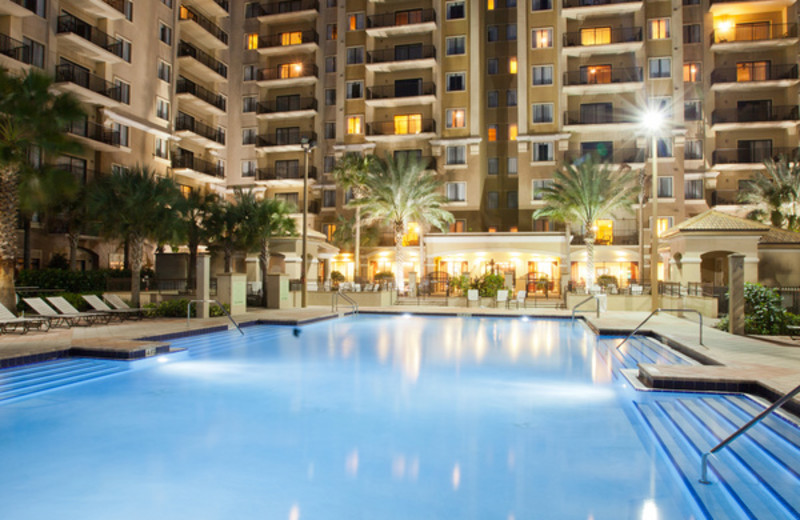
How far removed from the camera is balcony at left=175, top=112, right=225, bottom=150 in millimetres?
39406

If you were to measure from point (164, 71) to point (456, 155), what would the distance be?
71.6 ft

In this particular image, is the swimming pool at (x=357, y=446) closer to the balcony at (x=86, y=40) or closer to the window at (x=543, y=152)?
the balcony at (x=86, y=40)

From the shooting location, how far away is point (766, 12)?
38375 mm

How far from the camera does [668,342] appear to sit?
1374 centimetres

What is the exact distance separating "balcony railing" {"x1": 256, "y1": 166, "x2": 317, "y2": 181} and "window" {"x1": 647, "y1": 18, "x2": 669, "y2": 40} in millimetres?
26872

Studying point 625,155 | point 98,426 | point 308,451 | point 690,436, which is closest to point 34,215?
point 98,426

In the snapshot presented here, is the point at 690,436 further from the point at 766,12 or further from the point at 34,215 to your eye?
the point at 766,12

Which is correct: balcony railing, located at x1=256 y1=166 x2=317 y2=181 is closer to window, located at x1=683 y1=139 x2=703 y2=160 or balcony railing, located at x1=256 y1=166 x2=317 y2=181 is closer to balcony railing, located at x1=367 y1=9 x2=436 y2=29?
balcony railing, located at x1=367 y1=9 x2=436 y2=29

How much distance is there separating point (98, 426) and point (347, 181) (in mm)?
31344

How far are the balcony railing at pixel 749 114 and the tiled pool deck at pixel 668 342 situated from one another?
25.8 meters

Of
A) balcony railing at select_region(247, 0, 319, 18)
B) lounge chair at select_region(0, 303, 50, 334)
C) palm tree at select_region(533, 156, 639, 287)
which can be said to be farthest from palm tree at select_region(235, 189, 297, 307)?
balcony railing at select_region(247, 0, 319, 18)

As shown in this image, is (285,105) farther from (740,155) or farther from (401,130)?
(740,155)

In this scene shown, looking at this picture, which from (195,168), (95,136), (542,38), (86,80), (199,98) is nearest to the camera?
(86,80)

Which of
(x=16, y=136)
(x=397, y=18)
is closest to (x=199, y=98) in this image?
(x=397, y=18)
